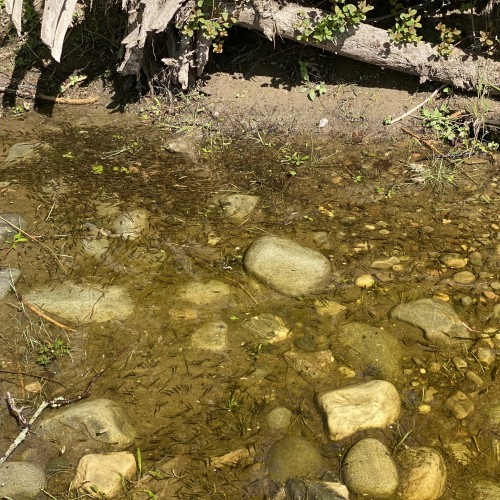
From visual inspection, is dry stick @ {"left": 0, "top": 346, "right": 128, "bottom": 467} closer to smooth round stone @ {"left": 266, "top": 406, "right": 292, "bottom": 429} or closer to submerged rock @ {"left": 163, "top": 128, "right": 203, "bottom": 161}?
smooth round stone @ {"left": 266, "top": 406, "right": 292, "bottom": 429}

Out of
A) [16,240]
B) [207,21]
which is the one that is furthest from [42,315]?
[207,21]

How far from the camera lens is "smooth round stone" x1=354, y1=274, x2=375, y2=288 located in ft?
13.7

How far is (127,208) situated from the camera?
4.93 metres

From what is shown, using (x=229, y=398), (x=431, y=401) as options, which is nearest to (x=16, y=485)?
(x=229, y=398)

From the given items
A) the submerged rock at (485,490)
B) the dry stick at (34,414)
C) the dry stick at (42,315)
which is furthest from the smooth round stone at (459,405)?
the dry stick at (42,315)

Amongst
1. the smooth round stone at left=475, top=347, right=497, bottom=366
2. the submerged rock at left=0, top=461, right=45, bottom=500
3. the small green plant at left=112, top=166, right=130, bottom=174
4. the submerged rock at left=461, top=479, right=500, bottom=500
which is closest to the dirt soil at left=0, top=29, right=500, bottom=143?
the small green plant at left=112, top=166, right=130, bottom=174

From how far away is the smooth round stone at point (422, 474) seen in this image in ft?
9.66

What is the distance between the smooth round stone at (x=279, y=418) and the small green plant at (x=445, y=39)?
3628 mm

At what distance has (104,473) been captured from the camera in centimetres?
301

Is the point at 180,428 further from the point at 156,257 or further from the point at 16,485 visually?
the point at 156,257

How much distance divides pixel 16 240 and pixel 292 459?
2.51 meters

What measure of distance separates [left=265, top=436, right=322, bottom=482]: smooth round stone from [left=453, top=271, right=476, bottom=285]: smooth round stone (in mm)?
1602

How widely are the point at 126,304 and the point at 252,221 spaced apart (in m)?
1.19

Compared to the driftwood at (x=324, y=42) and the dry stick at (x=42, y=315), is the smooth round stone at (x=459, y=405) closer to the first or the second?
the dry stick at (x=42, y=315)
